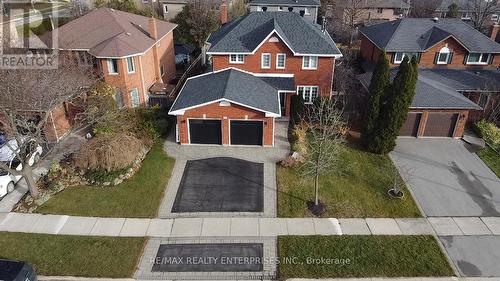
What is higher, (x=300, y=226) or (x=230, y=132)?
(x=230, y=132)

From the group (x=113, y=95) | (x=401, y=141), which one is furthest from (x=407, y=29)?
(x=113, y=95)

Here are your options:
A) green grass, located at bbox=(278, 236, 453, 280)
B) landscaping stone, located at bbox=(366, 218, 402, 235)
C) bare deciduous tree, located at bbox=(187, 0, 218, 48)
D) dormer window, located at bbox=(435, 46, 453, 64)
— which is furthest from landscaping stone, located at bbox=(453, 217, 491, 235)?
bare deciduous tree, located at bbox=(187, 0, 218, 48)

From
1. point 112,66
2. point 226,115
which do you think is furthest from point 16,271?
point 112,66

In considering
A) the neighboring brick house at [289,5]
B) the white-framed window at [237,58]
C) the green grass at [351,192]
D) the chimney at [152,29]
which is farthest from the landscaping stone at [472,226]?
the neighboring brick house at [289,5]

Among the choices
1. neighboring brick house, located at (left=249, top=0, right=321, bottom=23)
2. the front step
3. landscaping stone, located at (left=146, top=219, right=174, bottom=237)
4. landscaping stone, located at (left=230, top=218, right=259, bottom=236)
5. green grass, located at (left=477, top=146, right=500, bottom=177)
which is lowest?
the front step

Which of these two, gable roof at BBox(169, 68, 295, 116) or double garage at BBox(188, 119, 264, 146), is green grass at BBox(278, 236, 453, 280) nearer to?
double garage at BBox(188, 119, 264, 146)

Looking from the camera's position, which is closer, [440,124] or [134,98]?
[440,124]

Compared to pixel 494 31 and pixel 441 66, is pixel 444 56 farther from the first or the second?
pixel 494 31

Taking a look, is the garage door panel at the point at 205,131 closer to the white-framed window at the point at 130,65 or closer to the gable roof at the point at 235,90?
the gable roof at the point at 235,90
